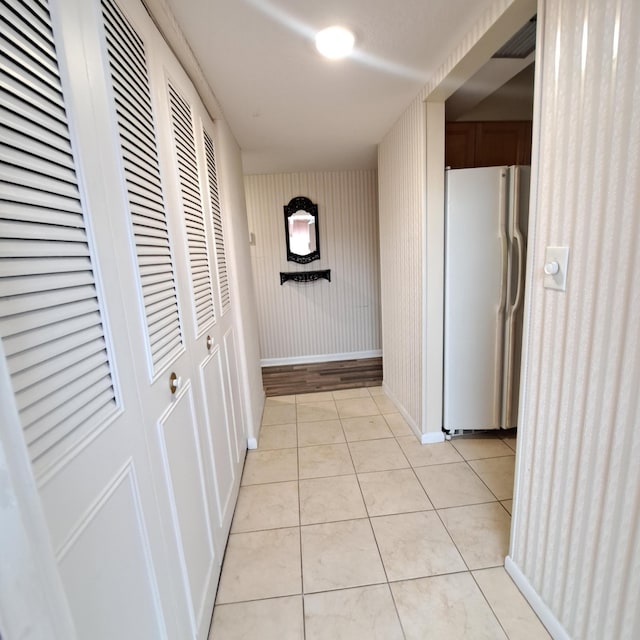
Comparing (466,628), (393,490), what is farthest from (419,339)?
(466,628)

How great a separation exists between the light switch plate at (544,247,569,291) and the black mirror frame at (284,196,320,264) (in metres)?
3.11

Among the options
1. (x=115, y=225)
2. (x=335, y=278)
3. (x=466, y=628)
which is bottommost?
(x=466, y=628)

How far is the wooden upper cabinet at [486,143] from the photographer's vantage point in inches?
90.8

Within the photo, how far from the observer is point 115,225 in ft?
2.47

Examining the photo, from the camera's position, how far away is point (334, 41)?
1343 mm

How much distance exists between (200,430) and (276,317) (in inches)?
115

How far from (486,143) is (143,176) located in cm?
237

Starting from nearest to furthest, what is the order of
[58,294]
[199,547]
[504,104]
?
1. [58,294]
2. [199,547]
3. [504,104]

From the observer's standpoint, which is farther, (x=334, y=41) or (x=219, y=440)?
(x=219, y=440)

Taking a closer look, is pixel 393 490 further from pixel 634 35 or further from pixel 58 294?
pixel 634 35

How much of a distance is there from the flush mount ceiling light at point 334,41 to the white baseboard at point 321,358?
3.30 meters

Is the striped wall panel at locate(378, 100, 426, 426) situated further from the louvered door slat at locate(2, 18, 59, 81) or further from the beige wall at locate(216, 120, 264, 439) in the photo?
the louvered door slat at locate(2, 18, 59, 81)

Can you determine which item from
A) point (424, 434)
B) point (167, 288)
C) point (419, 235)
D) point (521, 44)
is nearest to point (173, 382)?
point (167, 288)

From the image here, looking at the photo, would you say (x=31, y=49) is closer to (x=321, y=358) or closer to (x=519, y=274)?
(x=519, y=274)
